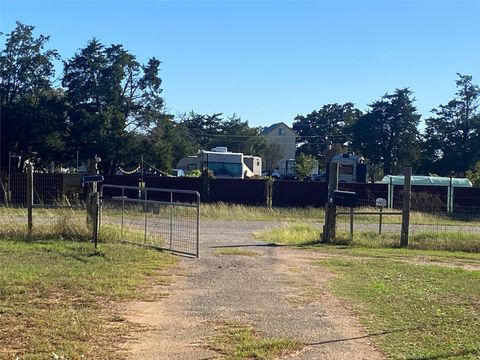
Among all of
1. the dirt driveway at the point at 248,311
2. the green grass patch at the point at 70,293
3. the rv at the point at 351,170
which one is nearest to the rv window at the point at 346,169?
the rv at the point at 351,170

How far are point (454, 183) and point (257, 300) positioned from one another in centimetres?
3371

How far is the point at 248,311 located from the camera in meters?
8.02

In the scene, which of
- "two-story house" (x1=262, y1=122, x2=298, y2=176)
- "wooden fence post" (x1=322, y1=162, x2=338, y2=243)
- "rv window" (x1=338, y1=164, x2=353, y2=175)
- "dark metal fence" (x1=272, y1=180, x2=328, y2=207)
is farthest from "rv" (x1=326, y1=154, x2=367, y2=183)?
"two-story house" (x1=262, y1=122, x2=298, y2=176)

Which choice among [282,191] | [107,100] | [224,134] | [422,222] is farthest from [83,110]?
[224,134]

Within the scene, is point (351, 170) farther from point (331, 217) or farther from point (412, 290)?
point (412, 290)

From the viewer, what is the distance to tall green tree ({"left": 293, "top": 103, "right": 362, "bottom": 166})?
98.2 metres

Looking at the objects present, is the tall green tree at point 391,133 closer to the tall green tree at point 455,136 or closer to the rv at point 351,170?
the tall green tree at point 455,136

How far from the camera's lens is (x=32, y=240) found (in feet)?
48.8

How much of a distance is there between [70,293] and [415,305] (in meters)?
4.65

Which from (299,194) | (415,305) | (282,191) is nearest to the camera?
(415,305)

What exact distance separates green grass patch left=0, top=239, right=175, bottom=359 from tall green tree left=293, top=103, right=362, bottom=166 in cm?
8401

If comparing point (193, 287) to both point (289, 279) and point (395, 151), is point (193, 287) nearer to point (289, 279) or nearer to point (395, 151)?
point (289, 279)

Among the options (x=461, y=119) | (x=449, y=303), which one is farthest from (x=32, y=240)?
(x=461, y=119)

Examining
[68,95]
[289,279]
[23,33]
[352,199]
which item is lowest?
[289,279]
